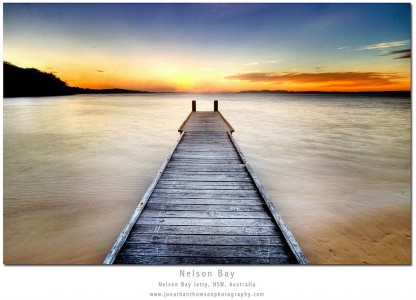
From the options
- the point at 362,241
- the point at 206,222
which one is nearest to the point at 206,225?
the point at 206,222

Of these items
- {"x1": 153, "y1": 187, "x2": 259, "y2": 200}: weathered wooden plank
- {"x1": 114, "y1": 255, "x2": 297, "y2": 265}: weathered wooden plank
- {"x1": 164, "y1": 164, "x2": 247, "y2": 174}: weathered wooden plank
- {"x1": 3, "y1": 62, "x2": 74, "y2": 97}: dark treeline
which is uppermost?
{"x1": 3, "y1": 62, "x2": 74, "y2": 97}: dark treeline

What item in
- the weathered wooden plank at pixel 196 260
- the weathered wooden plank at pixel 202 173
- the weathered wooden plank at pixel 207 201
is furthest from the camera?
the weathered wooden plank at pixel 202 173

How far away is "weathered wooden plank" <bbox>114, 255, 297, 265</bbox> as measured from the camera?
2.28 m

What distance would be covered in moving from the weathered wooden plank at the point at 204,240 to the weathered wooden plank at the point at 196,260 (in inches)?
6.8

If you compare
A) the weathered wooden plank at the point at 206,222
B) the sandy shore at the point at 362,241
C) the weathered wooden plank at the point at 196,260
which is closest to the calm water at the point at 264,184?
the sandy shore at the point at 362,241

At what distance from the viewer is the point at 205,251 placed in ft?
7.79

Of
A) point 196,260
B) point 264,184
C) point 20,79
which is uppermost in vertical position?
point 20,79

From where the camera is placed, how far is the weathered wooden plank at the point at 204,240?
2.48m

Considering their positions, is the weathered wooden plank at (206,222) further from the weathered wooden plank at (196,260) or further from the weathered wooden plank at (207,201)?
the weathered wooden plank at (196,260)

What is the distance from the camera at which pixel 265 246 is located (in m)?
2.45

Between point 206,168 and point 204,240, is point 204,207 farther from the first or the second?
point 206,168

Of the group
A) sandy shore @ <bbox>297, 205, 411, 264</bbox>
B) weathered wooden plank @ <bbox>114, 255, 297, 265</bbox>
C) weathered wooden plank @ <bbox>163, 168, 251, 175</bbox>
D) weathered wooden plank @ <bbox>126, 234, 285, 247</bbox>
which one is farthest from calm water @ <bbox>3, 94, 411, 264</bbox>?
weathered wooden plank @ <bbox>114, 255, 297, 265</bbox>

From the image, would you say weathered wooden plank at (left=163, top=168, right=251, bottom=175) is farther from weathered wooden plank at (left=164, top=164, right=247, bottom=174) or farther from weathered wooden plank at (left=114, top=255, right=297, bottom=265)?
weathered wooden plank at (left=114, top=255, right=297, bottom=265)

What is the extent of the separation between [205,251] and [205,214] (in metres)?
0.65
